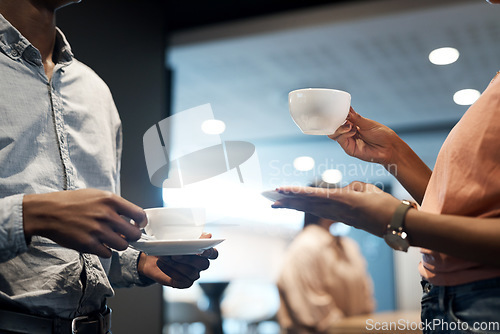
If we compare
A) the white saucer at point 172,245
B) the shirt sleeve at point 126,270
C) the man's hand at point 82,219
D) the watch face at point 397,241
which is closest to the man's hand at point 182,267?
the shirt sleeve at point 126,270

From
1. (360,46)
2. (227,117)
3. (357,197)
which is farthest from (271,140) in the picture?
(357,197)

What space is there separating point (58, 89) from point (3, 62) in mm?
134

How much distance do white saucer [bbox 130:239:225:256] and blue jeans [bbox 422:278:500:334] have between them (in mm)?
405

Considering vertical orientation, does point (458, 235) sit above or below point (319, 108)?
below

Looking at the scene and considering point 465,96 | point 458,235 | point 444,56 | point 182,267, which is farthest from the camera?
point 465,96

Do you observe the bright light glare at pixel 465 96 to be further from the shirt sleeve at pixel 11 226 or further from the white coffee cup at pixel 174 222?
the shirt sleeve at pixel 11 226

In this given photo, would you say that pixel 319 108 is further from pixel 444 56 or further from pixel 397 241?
pixel 444 56

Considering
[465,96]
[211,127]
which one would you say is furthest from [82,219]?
[465,96]

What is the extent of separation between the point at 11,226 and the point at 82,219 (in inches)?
4.8

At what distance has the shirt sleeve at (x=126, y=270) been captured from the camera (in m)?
1.17

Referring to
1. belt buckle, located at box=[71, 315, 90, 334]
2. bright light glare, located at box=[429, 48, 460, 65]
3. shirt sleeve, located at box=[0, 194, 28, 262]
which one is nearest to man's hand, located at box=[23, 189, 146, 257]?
shirt sleeve, located at box=[0, 194, 28, 262]

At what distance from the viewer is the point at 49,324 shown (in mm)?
933

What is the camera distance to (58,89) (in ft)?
3.60

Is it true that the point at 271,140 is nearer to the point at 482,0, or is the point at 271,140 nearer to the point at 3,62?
the point at 482,0
